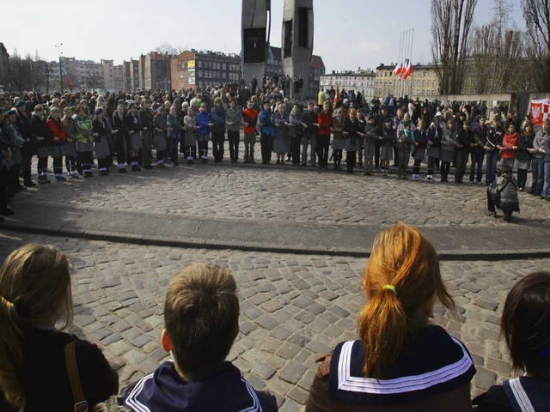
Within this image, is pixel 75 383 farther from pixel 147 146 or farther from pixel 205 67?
pixel 205 67

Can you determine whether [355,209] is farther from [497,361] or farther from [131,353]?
[131,353]

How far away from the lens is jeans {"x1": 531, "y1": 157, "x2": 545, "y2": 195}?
12.1 m

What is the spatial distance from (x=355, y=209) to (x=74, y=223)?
18.7ft

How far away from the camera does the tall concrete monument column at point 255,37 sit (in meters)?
28.8

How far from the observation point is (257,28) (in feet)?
95.4

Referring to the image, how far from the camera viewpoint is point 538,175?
39.9 feet

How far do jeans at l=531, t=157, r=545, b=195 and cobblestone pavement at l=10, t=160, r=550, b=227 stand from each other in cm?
41

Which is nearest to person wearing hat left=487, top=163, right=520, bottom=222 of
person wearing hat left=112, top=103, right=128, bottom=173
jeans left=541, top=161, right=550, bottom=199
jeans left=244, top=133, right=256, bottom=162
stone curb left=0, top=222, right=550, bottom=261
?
stone curb left=0, top=222, right=550, bottom=261

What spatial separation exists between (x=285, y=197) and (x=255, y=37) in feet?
70.9

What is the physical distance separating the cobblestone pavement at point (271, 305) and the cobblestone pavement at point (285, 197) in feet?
6.74

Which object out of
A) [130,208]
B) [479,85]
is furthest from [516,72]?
[130,208]

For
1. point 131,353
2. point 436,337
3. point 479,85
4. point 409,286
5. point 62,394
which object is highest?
point 479,85

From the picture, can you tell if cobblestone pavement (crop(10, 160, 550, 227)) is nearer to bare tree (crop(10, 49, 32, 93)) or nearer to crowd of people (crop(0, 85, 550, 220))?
crowd of people (crop(0, 85, 550, 220))

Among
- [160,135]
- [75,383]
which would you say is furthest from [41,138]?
[75,383]
